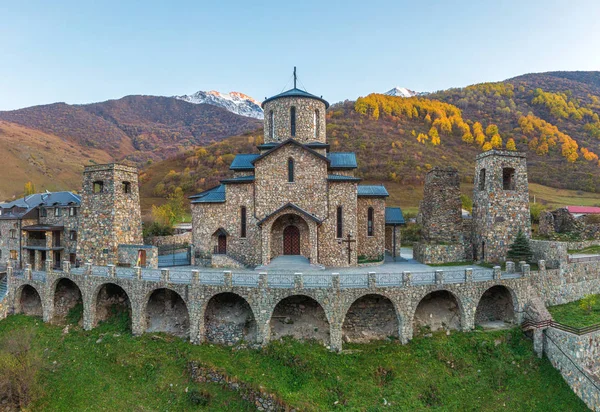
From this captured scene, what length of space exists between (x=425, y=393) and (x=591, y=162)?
90541mm

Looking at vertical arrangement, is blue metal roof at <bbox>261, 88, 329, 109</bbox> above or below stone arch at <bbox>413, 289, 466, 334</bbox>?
above

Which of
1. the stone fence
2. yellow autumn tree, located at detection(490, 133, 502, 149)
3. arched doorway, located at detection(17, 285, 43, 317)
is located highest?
yellow autumn tree, located at detection(490, 133, 502, 149)

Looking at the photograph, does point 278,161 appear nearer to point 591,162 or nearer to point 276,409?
point 276,409

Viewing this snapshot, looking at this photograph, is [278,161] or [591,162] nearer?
[278,161]

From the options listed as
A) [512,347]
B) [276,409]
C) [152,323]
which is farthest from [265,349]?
[512,347]

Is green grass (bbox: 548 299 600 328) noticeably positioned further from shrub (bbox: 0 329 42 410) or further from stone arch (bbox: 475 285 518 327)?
shrub (bbox: 0 329 42 410)

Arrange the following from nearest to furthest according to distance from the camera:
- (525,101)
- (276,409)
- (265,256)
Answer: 1. (276,409)
2. (265,256)
3. (525,101)

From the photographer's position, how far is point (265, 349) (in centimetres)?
1517

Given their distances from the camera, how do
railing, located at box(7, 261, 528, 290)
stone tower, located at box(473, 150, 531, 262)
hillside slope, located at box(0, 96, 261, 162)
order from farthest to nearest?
hillside slope, located at box(0, 96, 261, 162), stone tower, located at box(473, 150, 531, 262), railing, located at box(7, 261, 528, 290)

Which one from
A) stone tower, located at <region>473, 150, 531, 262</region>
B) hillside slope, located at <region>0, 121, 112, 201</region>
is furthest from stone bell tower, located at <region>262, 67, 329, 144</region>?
hillside slope, located at <region>0, 121, 112, 201</region>

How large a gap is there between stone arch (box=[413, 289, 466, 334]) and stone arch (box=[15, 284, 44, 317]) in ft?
73.1

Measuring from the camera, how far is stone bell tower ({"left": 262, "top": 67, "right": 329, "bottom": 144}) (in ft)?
84.1

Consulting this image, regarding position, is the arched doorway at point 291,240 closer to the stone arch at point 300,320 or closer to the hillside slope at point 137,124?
the stone arch at point 300,320

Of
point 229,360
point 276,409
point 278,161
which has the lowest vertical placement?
point 276,409
